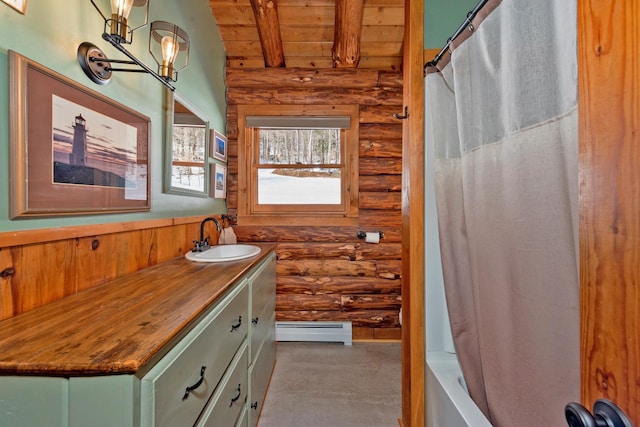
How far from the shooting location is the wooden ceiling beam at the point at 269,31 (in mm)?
2141

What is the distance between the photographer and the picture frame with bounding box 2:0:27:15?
783mm

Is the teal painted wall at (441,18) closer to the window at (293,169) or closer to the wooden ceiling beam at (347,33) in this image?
the wooden ceiling beam at (347,33)

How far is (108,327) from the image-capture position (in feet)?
2.29

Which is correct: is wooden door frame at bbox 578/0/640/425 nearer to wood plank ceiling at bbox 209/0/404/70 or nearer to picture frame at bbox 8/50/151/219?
picture frame at bbox 8/50/151/219

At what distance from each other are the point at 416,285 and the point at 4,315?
1484mm

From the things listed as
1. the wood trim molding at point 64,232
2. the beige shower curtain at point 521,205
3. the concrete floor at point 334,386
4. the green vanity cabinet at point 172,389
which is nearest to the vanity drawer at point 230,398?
the green vanity cabinet at point 172,389

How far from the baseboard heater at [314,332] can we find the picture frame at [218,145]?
163 centimetres

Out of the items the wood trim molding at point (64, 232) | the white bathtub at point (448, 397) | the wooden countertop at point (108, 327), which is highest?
the wood trim molding at point (64, 232)

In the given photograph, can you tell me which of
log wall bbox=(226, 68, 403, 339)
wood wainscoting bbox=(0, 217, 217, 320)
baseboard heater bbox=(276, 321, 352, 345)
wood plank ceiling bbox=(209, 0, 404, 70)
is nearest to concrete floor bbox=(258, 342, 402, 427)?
baseboard heater bbox=(276, 321, 352, 345)

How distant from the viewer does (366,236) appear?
257 centimetres

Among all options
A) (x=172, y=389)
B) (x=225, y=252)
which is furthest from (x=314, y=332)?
(x=172, y=389)

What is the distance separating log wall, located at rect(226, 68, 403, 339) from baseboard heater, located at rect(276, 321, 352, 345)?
9cm

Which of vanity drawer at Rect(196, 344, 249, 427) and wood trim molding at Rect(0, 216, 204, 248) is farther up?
wood trim molding at Rect(0, 216, 204, 248)

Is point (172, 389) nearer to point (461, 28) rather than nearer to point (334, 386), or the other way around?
point (461, 28)
